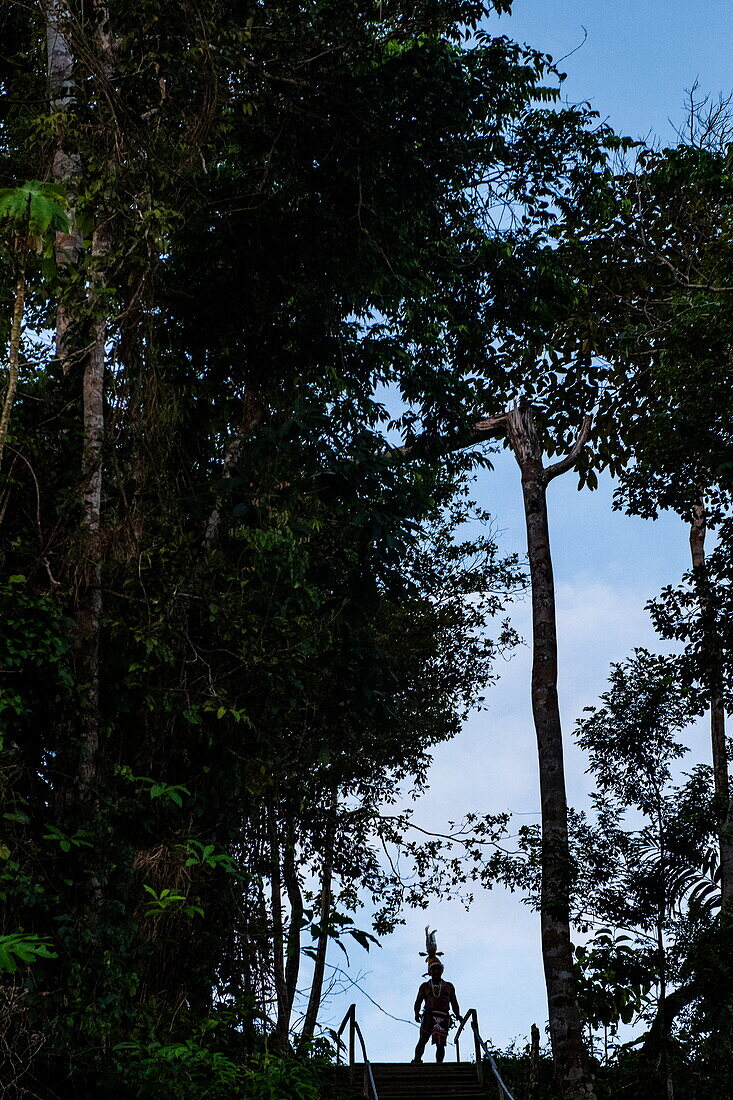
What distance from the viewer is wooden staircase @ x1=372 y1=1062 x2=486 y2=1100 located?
1276cm

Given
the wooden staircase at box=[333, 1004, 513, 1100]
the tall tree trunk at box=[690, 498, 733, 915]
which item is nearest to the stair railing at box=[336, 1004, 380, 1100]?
the wooden staircase at box=[333, 1004, 513, 1100]

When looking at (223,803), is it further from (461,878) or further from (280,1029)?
(461,878)

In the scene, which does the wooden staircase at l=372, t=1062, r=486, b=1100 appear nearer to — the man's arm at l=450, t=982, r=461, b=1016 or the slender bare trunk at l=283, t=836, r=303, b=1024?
the man's arm at l=450, t=982, r=461, b=1016

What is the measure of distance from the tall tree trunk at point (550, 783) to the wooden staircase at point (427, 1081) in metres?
1.36

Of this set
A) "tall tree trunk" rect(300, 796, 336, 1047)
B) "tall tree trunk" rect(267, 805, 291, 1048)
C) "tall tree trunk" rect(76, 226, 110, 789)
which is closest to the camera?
"tall tree trunk" rect(76, 226, 110, 789)

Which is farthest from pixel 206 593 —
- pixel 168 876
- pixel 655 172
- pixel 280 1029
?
pixel 655 172

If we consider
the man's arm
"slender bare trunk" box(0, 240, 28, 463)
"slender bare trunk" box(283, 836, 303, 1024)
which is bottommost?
the man's arm

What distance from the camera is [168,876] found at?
27.8 ft

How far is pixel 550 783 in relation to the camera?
627 inches

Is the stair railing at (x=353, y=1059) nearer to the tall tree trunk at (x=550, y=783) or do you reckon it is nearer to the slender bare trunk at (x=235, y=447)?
the tall tree trunk at (x=550, y=783)

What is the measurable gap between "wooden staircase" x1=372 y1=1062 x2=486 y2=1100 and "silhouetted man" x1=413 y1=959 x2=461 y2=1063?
0.30 m

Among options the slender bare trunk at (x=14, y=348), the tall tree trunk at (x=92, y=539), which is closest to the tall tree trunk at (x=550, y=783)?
the tall tree trunk at (x=92, y=539)

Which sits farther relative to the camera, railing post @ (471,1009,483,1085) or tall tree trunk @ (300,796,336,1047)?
tall tree trunk @ (300,796,336,1047)

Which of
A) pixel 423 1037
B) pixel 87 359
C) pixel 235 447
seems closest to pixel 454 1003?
pixel 423 1037
